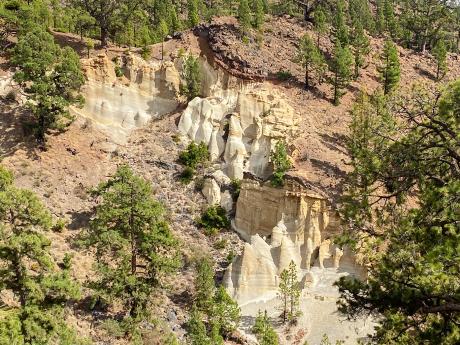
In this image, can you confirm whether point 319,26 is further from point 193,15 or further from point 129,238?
point 129,238

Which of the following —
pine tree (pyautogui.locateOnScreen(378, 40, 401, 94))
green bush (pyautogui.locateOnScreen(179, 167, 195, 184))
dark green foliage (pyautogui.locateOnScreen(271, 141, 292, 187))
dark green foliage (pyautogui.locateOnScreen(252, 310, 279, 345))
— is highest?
pine tree (pyautogui.locateOnScreen(378, 40, 401, 94))

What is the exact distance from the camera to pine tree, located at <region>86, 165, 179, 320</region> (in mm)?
31125

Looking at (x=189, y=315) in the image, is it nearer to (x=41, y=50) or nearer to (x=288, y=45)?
(x=41, y=50)

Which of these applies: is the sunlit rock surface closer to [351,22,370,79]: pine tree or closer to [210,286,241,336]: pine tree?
[210,286,241,336]: pine tree

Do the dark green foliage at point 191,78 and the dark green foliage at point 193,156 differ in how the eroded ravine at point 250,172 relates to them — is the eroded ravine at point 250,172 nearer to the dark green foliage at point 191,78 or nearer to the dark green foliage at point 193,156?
the dark green foliage at point 191,78

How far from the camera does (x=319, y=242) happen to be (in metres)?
43.9

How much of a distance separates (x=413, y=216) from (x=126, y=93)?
45.6m

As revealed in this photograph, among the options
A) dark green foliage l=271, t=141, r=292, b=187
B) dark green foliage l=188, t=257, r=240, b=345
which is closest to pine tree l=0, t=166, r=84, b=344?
dark green foliage l=188, t=257, r=240, b=345

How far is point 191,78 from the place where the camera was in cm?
5459

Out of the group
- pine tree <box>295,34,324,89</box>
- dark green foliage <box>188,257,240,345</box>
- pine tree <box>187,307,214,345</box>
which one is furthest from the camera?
pine tree <box>295,34,324,89</box>

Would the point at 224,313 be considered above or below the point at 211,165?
below

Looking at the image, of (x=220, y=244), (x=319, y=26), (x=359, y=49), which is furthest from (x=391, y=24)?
(x=220, y=244)

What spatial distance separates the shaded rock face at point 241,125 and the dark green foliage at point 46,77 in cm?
1252

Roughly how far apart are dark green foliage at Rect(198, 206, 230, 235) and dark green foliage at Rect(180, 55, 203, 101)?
48.4 ft
